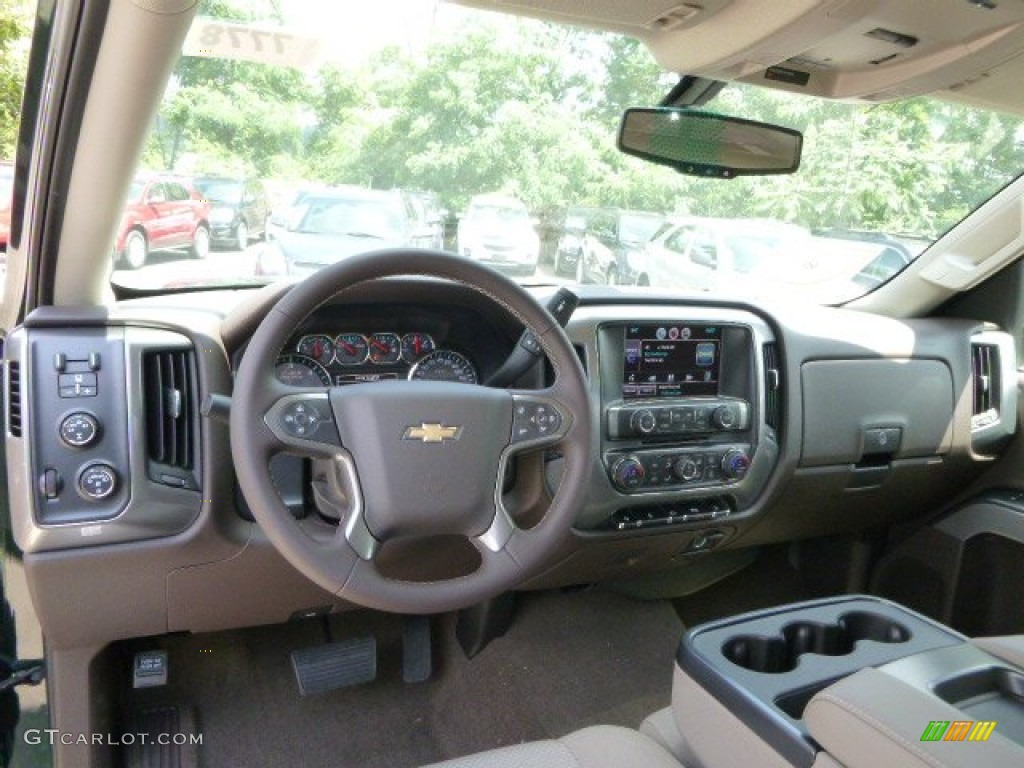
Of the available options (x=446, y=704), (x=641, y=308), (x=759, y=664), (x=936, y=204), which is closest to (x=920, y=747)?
(x=759, y=664)

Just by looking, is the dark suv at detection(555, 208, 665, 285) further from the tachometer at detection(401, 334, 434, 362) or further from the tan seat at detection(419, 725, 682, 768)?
the tan seat at detection(419, 725, 682, 768)

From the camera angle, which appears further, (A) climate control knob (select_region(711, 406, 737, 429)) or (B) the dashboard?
(A) climate control knob (select_region(711, 406, 737, 429))

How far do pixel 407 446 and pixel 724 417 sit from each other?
4.08 ft

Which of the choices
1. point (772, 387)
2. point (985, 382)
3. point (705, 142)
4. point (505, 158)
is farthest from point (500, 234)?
point (985, 382)

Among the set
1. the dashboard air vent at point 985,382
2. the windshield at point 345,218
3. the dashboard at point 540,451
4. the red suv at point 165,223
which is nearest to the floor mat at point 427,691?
the dashboard at point 540,451

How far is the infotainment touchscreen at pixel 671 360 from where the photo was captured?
2.53 metres

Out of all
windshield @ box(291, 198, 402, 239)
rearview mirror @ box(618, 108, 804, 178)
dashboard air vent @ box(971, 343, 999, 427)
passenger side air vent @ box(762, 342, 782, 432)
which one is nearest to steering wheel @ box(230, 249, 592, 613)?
windshield @ box(291, 198, 402, 239)

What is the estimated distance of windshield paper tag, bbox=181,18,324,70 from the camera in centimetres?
181

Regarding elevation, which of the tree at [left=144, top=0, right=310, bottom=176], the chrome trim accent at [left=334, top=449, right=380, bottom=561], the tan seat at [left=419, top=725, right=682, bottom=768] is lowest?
the tan seat at [left=419, top=725, right=682, bottom=768]

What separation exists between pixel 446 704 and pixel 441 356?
4.06 feet

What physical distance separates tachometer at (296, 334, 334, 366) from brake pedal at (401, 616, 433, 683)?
105 cm

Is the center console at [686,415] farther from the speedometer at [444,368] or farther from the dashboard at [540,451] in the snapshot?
the speedometer at [444,368]

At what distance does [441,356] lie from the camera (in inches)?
90.6

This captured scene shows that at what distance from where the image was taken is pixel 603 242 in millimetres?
2779
